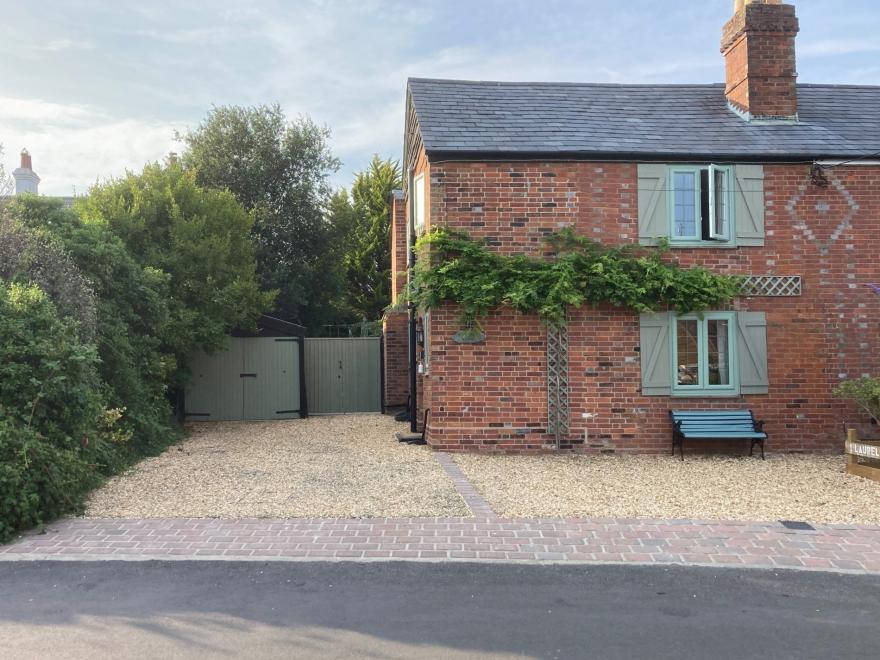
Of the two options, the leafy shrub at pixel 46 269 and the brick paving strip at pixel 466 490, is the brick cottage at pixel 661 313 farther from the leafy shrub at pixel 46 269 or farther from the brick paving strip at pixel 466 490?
the leafy shrub at pixel 46 269

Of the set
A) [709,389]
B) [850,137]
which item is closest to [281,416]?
[709,389]

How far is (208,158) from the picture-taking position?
22.5 meters

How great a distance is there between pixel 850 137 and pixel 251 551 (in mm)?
10951

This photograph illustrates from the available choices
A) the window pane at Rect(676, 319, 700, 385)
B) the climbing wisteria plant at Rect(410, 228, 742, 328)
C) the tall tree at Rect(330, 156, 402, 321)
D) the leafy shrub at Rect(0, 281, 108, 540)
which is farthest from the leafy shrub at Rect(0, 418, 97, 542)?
the tall tree at Rect(330, 156, 402, 321)

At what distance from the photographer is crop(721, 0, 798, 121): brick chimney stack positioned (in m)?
12.2

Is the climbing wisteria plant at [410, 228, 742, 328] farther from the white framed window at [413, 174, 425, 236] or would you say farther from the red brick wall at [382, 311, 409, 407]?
the red brick wall at [382, 311, 409, 407]

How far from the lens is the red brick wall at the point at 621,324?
10977 mm

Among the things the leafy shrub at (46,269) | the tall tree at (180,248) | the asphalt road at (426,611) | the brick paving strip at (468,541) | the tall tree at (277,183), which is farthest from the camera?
the tall tree at (277,183)

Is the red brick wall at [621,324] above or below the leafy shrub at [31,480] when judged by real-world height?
above

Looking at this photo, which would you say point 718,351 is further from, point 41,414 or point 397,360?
point 41,414

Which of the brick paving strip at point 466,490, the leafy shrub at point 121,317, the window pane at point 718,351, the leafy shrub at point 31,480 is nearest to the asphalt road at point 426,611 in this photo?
the leafy shrub at point 31,480

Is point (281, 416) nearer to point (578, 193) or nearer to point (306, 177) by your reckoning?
point (578, 193)

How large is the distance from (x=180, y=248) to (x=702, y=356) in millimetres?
9155

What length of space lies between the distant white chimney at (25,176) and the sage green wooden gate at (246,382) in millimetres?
14493
